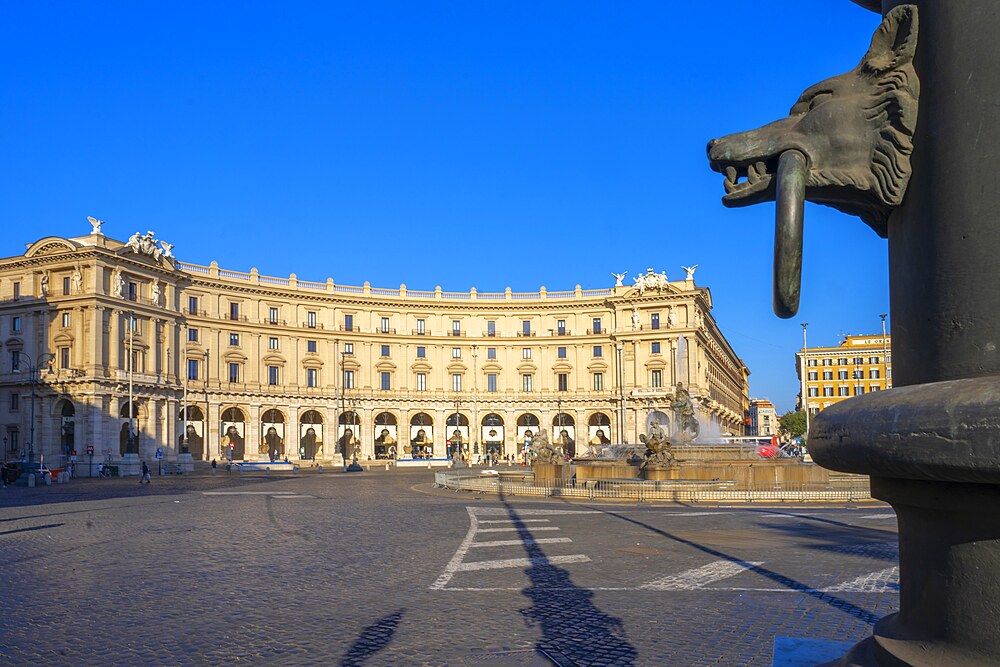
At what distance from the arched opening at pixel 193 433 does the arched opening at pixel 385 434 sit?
17987 mm

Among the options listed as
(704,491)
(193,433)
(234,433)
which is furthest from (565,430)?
(704,491)

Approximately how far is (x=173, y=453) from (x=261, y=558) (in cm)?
6217

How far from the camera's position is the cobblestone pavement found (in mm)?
7246

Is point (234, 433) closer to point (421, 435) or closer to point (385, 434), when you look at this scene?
point (385, 434)

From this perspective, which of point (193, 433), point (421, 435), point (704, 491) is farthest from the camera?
point (421, 435)

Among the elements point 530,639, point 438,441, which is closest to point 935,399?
point 530,639

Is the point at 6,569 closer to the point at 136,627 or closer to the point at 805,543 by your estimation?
the point at 136,627

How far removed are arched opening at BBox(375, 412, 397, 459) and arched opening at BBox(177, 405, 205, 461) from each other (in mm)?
17987

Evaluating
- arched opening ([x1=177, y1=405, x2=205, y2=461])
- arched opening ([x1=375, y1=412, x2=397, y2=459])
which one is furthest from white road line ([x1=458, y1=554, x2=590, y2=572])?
arched opening ([x1=375, y1=412, x2=397, y2=459])

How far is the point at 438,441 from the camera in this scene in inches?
3438

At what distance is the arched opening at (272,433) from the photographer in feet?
263

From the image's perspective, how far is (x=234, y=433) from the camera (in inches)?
3098

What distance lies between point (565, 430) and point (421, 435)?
15.8 m

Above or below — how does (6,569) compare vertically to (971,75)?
below
